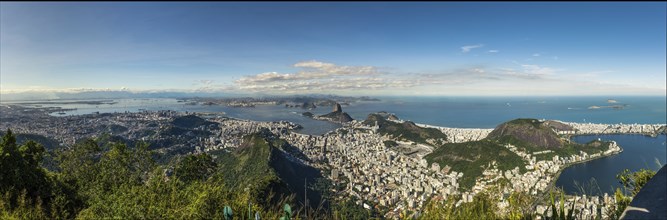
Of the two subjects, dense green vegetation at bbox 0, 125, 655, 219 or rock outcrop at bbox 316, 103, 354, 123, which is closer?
dense green vegetation at bbox 0, 125, 655, 219

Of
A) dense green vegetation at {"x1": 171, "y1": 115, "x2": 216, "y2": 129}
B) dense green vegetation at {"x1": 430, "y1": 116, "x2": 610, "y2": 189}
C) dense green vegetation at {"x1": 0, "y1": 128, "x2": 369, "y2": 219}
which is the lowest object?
dense green vegetation at {"x1": 430, "y1": 116, "x2": 610, "y2": 189}

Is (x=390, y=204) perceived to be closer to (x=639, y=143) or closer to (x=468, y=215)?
(x=468, y=215)

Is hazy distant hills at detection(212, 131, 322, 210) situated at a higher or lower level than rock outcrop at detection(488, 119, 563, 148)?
lower

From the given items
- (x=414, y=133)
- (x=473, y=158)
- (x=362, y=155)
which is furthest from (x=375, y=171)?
(x=414, y=133)

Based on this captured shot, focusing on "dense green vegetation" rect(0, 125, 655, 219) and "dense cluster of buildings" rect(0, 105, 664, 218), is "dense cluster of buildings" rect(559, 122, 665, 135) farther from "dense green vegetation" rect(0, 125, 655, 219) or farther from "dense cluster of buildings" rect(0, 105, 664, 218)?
"dense green vegetation" rect(0, 125, 655, 219)

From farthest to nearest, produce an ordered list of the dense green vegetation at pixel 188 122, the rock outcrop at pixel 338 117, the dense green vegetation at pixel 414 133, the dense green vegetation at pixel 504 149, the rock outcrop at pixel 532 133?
the rock outcrop at pixel 338 117, the dense green vegetation at pixel 188 122, the dense green vegetation at pixel 414 133, the rock outcrop at pixel 532 133, the dense green vegetation at pixel 504 149

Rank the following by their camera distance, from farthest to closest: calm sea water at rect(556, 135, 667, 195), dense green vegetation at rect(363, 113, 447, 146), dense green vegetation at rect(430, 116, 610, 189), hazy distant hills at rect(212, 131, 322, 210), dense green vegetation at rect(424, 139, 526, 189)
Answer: dense green vegetation at rect(363, 113, 447, 146) → dense green vegetation at rect(430, 116, 610, 189) → dense green vegetation at rect(424, 139, 526, 189) → calm sea water at rect(556, 135, 667, 195) → hazy distant hills at rect(212, 131, 322, 210)

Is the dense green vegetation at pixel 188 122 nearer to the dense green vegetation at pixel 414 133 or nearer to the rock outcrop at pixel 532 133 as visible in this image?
the dense green vegetation at pixel 414 133

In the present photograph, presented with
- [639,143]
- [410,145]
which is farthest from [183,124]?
[639,143]

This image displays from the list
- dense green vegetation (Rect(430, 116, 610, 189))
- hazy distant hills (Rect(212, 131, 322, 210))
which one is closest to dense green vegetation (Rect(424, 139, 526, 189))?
dense green vegetation (Rect(430, 116, 610, 189))

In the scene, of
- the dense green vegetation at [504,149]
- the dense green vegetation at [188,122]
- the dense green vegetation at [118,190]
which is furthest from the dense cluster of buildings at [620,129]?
the dense green vegetation at [188,122]

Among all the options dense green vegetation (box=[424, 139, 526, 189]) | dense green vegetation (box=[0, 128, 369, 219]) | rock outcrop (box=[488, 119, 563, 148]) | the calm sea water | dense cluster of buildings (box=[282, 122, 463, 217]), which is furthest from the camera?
rock outcrop (box=[488, 119, 563, 148])
